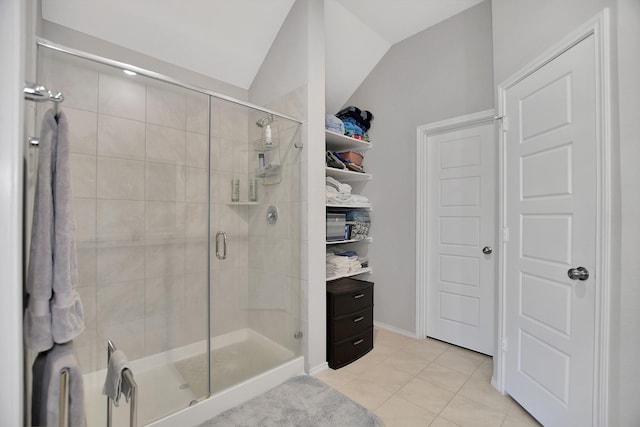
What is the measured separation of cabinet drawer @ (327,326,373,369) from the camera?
2250mm

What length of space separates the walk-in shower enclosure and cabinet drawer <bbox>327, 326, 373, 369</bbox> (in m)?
0.32

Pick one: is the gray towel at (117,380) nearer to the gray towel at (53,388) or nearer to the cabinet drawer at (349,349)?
the gray towel at (53,388)

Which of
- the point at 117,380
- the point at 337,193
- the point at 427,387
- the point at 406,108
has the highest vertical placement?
the point at 406,108

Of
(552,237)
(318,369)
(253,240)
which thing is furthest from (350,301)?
(552,237)

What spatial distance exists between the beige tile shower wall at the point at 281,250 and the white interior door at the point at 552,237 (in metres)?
1.51

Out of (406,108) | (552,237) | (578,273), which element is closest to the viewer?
(578,273)

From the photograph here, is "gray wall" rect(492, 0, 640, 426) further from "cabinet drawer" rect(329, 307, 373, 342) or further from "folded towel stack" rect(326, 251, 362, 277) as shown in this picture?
"folded towel stack" rect(326, 251, 362, 277)

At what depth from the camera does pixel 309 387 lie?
1919mm

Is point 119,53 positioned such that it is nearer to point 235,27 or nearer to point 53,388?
point 235,27

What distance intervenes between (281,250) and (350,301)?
2.44 ft

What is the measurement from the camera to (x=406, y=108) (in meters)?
2.86

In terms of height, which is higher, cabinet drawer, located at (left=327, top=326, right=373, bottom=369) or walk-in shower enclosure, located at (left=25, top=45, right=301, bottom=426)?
walk-in shower enclosure, located at (left=25, top=45, right=301, bottom=426)

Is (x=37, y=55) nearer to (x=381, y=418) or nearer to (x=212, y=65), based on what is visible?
(x=212, y=65)
